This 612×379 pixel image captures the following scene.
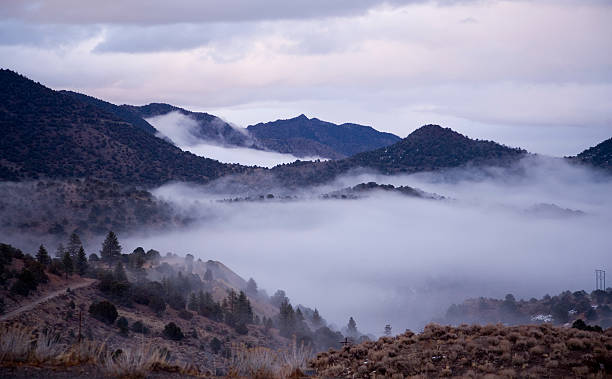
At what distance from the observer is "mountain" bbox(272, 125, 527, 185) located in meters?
154

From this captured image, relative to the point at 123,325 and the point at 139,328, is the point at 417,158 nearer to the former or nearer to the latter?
the point at 139,328

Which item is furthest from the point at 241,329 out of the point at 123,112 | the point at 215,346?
the point at 123,112

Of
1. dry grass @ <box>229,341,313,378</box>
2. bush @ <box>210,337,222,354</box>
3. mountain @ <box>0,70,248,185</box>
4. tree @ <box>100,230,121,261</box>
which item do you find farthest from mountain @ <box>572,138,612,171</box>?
dry grass @ <box>229,341,313,378</box>

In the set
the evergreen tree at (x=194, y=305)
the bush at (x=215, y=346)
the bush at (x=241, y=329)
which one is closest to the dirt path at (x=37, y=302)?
the evergreen tree at (x=194, y=305)

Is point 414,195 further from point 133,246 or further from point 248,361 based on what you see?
point 248,361

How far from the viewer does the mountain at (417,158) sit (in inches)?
6063

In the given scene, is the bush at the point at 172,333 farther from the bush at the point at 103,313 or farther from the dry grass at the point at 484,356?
the dry grass at the point at 484,356

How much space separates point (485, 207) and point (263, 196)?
266 ft

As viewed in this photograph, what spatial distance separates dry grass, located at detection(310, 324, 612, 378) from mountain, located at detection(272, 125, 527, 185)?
138m

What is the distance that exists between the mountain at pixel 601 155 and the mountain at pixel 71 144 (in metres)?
104

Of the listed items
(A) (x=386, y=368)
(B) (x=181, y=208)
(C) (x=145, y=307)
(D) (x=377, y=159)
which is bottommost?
(C) (x=145, y=307)

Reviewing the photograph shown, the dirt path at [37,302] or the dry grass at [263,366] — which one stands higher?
the dry grass at [263,366]

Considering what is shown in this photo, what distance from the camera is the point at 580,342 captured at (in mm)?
11109

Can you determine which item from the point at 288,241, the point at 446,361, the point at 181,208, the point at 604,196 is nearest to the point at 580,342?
the point at 446,361
